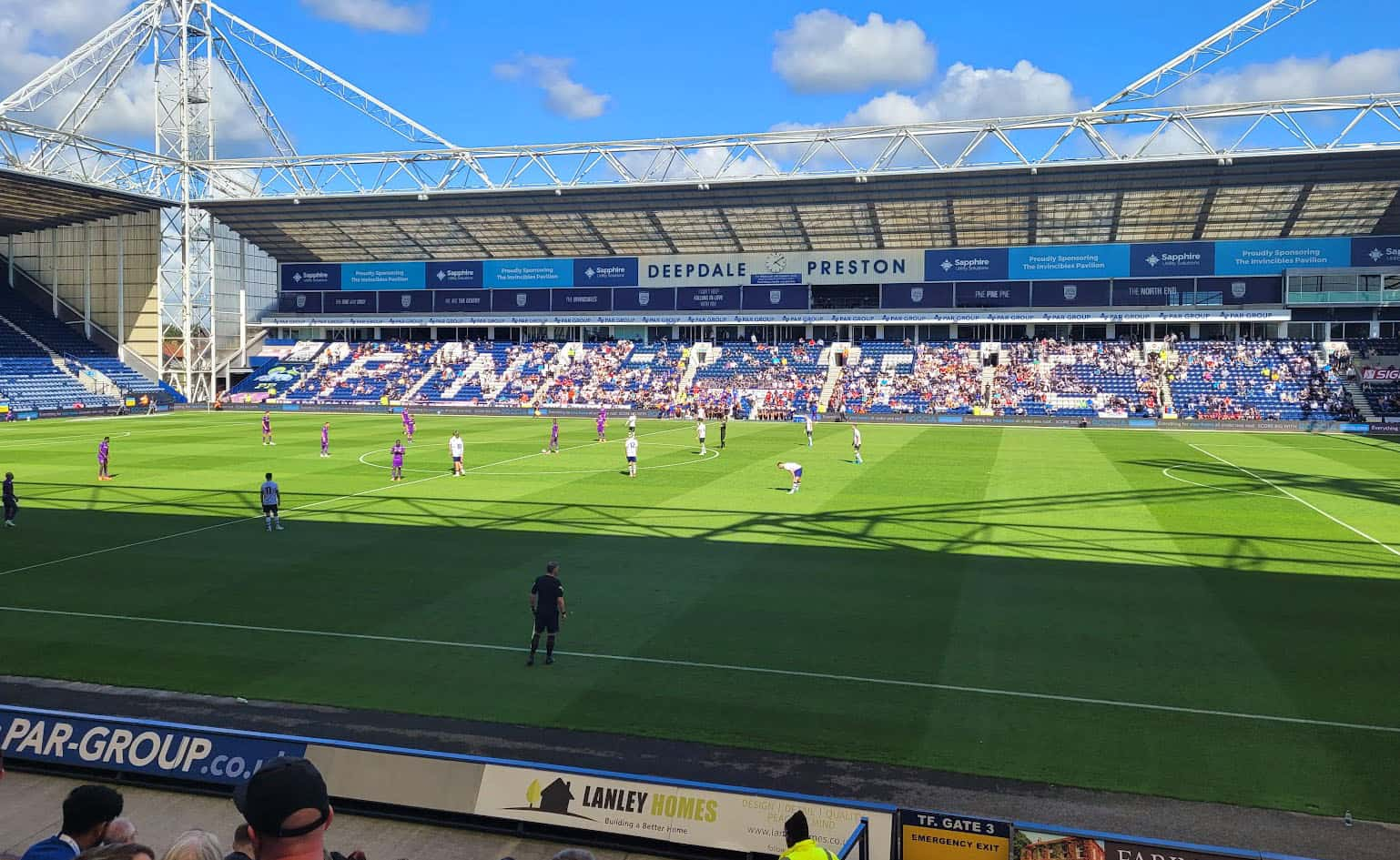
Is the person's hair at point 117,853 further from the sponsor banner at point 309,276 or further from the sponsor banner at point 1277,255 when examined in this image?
the sponsor banner at point 309,276

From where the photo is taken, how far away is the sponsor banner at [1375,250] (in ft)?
219

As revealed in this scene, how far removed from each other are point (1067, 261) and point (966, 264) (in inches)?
285

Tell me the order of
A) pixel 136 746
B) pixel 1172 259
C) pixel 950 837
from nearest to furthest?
pixel 950 837 → pixel 136 746 → pixel 1172 259

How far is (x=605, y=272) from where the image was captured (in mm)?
82188

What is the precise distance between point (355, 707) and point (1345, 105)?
61.3 metres

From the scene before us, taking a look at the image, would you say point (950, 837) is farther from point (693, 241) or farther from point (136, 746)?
point (693, 241)

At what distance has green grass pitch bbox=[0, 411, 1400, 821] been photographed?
475 inches

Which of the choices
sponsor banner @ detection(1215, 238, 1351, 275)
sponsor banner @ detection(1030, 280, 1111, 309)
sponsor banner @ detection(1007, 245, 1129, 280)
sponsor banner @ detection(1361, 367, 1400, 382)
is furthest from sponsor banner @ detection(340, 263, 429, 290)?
sponsor banner @ detection(1361, 367, 1400, 382)

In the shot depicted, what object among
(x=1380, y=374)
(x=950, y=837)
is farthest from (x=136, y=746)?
(x=1380, y=374)

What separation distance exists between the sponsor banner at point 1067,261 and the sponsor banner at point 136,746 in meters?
71.3

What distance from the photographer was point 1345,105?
5406 cm

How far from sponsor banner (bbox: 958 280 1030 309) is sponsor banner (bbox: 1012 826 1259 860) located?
232 ft

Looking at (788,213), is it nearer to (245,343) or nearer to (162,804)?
(245,343)

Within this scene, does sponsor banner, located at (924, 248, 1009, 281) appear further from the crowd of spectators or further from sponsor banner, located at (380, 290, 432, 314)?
the crowd of spectators
